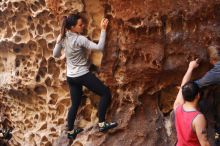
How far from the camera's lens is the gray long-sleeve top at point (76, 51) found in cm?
485

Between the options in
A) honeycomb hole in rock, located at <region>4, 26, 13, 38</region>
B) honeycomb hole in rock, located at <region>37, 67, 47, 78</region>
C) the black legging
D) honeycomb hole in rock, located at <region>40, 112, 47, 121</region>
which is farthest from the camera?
honeycomb hole in rock, located at <region>4, 26, 13, 38</region>

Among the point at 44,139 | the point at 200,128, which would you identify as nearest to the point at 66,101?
the point at 44,139

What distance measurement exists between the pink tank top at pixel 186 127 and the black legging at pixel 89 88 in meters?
1.16

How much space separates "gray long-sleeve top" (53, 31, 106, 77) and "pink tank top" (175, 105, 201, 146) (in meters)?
1.23

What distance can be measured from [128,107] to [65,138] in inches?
34.2

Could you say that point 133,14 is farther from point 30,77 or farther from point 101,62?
point 30,77

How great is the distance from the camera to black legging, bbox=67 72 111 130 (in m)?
4.97

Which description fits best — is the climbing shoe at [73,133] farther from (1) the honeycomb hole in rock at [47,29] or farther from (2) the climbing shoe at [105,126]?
(1) the honeycomb hole in rock at [47,29]

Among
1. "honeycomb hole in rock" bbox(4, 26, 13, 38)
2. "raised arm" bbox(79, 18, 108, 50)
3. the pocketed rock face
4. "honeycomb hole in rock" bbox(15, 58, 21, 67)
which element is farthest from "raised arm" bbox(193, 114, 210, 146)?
"honeycomb hole in rock" bbox(4, 26, 13, 38)

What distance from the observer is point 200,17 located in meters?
4.66

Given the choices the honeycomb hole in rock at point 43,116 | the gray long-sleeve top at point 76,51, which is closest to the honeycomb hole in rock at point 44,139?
the honeycomb hole in rock at point 43,116

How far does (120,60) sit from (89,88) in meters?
0.42

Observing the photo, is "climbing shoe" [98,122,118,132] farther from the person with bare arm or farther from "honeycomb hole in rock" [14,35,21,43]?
"honeycomb hole in rock" [14,35,21,43]

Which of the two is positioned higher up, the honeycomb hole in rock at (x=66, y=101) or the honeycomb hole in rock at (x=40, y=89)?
the honeycomb hole in rock at (x=40, y=89)
